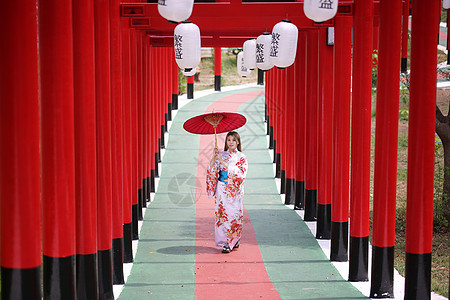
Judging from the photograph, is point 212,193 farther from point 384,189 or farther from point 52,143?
point 52,143

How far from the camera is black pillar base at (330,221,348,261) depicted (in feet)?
28.8

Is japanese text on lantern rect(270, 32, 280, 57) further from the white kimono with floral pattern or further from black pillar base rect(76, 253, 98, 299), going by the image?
black pillar base rect(76, 253, 98, 299)

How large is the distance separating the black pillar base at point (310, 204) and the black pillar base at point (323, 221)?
1.18m

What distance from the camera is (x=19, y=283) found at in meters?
4.48

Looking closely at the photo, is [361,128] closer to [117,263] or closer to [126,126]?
[126,126]

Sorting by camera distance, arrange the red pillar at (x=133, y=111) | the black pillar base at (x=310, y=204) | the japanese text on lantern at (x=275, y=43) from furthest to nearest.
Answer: the black pillar base at (x=310, y=204) < the red pillar at (x=133, y=111) < the japanese text on lantern at (x=275, y=43)

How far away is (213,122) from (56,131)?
175 inches

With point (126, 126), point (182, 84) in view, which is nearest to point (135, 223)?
point (126, 126)

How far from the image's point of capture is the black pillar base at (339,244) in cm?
879

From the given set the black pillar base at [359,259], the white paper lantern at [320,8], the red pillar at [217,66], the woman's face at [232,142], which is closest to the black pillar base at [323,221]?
the woman's face at [232,142]

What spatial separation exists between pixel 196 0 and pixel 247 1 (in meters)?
0.70

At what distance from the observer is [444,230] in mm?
11789

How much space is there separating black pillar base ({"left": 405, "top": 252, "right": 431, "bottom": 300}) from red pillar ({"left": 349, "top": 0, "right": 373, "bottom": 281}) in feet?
4.36

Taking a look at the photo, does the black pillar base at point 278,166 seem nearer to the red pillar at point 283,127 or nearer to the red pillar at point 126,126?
the red pillar at point 283,127
